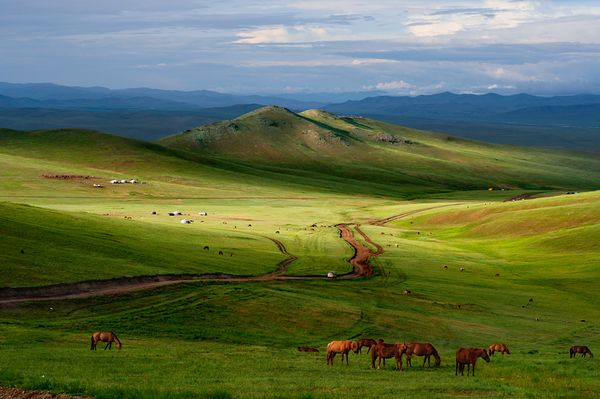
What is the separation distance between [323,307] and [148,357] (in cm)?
2255

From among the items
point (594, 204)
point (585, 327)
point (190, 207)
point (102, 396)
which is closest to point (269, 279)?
point (585, 327)

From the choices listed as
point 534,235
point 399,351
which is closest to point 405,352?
point 399,351

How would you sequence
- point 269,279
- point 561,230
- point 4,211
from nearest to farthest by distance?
point 269,279 < point 4,211 < point 561,230

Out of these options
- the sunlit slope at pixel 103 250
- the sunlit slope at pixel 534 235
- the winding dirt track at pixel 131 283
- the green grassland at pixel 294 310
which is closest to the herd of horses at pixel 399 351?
the green grassland at pixel 294 310

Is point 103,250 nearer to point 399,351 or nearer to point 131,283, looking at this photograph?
point 131,283

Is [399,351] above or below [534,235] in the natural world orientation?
above

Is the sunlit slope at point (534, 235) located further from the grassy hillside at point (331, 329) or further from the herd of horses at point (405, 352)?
the herd of horses at point (405, 352)

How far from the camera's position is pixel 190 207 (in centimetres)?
16550

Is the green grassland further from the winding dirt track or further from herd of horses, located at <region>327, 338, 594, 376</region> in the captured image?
the winding dirt track

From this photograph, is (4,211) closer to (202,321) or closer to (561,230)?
(202,321)

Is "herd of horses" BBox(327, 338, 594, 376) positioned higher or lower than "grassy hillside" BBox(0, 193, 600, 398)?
higher

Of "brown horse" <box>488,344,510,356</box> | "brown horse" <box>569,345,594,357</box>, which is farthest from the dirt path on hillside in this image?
"brown horse" <box>569,345,594,357</box>

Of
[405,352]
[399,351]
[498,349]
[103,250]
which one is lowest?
[498,349]

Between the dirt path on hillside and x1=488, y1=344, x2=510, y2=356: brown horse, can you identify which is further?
x1=488, y1=344, x2=510, y2=356: brown horse
